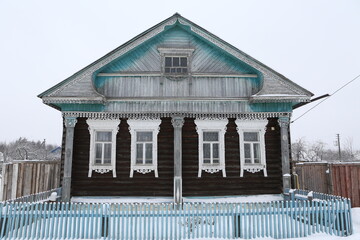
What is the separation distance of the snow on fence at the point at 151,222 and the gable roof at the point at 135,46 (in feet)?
16.3

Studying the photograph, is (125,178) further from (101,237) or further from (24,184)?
(24,184)

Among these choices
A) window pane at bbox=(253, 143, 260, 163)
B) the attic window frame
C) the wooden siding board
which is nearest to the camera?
the wooden siding board

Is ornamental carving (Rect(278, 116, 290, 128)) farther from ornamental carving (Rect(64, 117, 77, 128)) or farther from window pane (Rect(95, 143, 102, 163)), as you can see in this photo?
ornamental carving (Rect(64, 117, 77, 128))

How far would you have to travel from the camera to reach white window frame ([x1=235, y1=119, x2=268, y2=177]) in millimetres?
12625

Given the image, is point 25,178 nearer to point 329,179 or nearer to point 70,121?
point 70,121

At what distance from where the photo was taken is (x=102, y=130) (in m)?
12.5

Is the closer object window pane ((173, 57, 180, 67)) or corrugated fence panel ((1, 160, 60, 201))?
corrugated fence panel ((1, 160, 60, 201))

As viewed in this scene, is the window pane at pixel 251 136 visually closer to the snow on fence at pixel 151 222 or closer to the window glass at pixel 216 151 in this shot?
the window glass at pixel 216 151

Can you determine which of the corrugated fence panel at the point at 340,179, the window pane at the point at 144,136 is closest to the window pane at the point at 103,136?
the window pane at the point at 144,136

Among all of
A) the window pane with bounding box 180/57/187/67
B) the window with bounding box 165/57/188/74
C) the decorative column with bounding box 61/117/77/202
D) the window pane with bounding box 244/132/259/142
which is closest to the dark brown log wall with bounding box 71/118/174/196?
the decorative column with bounding box 61/117/77/202

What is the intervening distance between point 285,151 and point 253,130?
1766 mm

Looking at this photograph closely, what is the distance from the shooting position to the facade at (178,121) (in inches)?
479

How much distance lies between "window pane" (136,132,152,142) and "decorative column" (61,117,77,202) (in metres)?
2.99

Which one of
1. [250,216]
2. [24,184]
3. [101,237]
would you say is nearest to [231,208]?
[250,216]
